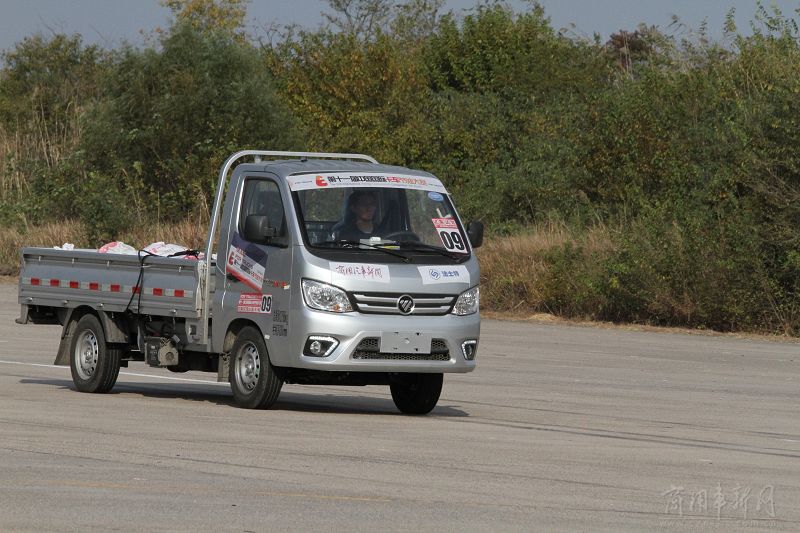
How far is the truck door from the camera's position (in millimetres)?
13688

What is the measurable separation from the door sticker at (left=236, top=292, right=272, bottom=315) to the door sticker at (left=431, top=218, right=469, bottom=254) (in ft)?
5.73

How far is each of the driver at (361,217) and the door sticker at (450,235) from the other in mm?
641

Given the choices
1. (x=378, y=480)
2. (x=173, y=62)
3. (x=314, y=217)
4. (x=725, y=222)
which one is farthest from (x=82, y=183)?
(x=378, y=480)

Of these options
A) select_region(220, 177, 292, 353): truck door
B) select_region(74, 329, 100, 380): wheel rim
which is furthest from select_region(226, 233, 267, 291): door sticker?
select_region(74, 329, 100, 380): wheel rim

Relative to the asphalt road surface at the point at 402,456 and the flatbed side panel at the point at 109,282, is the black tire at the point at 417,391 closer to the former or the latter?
the asphalt road surface at the point at 402,456

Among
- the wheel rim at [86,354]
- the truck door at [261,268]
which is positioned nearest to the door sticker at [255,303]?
the truck door at [261,268]

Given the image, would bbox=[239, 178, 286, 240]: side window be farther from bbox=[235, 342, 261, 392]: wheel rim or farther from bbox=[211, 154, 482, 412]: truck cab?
bbox=[235, 342, 261, 392]: wheel rim

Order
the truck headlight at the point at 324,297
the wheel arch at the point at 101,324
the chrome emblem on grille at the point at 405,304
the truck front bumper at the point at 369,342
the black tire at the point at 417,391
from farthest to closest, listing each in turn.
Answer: the wheel arch at the point at 101,324, the black tire at the point at 417,391, the chrome emblem on grille at the point at 405,304, the truck headlight at the point at 324,297, the truck front bumper at the point at 369,342

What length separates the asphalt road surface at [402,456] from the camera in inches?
340

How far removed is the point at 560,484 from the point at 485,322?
20.8 meters

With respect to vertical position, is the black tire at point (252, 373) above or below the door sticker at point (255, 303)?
below

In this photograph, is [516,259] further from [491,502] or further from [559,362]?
[491,502]

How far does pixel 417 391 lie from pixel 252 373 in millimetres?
1626

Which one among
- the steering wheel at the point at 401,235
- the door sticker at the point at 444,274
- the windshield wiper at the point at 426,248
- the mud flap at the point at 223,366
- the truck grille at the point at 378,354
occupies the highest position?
the steering wheel at the point at 401,235
